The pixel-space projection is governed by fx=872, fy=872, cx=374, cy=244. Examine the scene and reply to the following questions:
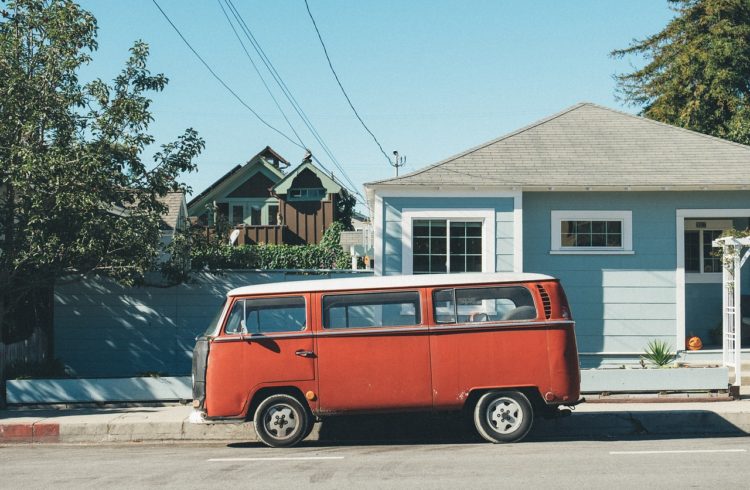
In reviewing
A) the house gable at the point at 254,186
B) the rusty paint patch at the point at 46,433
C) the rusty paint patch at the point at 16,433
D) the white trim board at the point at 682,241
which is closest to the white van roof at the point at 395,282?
the rusty paint patch at the point at 46,433

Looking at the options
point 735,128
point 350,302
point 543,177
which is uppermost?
point 735,128

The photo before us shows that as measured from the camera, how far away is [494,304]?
10781 mm

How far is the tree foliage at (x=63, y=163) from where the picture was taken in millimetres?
13180

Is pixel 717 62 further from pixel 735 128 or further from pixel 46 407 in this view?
pixel 46 407

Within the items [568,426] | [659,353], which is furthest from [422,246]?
[568,426]

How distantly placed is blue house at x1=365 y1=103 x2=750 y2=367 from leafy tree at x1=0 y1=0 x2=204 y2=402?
420 centimetres

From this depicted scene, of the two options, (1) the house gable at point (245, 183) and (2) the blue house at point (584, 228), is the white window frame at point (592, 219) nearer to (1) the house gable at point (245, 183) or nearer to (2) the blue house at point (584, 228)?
(2) the blue house at point (584, 228)

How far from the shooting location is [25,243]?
13.7 meters

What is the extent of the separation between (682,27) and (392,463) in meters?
23.2

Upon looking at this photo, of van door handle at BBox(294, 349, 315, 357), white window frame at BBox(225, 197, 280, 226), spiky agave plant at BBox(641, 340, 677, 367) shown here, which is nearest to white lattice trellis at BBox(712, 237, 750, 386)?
spiky agave plant at BBox(641, 340, 677, 367)

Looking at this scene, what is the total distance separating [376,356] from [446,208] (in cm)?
584

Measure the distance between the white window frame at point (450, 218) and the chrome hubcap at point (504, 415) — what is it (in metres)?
5.45

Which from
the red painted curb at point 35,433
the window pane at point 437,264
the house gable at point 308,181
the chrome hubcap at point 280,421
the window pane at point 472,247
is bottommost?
the red painted curb at point 35,433

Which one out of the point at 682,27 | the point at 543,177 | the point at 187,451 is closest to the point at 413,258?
the point at 543,177
